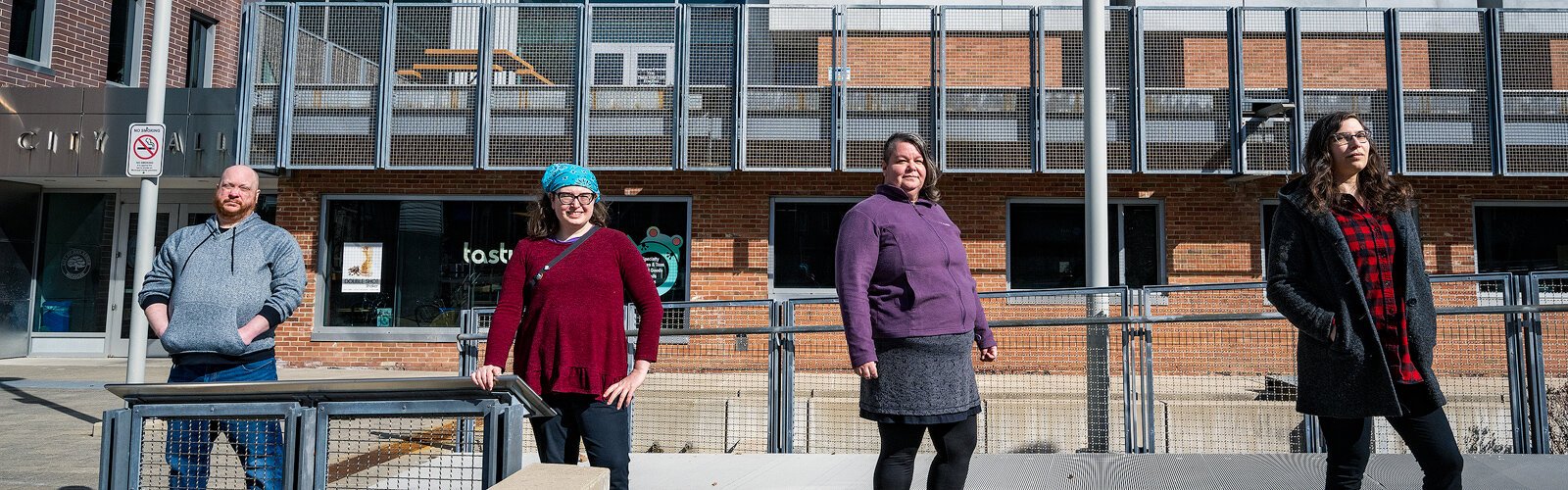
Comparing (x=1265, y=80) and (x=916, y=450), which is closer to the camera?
(x=916, y=450)

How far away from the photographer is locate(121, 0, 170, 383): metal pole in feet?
26.4

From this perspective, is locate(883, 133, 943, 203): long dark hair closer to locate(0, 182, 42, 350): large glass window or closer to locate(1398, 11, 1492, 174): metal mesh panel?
locate(1398, 11, 1492, 174): metal mesh panel

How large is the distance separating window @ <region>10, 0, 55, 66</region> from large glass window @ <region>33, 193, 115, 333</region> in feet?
6.42

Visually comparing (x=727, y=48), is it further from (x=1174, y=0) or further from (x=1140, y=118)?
(x=1174, y=0)

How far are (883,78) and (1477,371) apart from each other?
6916mm

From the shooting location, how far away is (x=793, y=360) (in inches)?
259

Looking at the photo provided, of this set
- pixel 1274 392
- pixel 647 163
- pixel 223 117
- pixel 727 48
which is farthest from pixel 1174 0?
pixel 223 117

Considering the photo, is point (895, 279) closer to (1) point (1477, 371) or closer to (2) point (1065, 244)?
(1) point (1477, 371)

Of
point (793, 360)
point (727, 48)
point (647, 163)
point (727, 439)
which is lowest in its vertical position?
point (727, 439)

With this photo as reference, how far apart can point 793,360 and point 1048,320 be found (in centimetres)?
158

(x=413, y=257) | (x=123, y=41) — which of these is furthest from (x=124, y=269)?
(x=413, y=257)

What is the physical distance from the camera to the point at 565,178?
3.45 metres

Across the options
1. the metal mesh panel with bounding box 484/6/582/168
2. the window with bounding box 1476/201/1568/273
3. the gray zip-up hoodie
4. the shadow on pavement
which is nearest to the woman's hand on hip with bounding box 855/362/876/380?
the gray zip-up hoodie

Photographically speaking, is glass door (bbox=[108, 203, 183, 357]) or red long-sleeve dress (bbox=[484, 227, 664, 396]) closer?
red long-sleeve dress (bbox=[484, 227, 664, 396])
